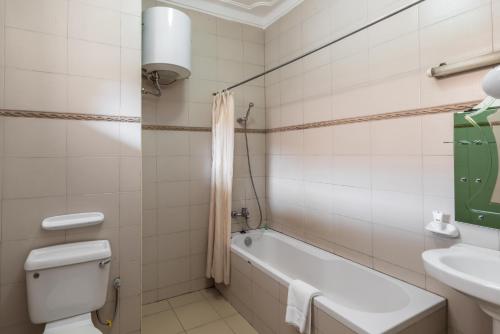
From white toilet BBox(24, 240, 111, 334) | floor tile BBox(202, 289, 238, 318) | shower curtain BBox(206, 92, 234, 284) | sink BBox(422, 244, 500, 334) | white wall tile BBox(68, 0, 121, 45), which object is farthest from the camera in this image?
shower curtain BBox(206, 92, 234, 284)

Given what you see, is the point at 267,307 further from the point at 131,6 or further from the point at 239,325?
the point at 131,6

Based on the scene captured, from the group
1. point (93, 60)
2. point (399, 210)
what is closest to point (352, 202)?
point (399, 210)

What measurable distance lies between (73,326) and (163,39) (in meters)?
2.03

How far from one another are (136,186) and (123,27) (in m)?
1.07

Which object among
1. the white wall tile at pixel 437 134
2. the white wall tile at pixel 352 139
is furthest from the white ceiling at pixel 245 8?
the white wall tile at pixel 437 134

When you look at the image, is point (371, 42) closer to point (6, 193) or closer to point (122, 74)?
point (122, 74)

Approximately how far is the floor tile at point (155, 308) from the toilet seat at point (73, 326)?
92cm

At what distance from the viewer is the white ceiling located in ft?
8.95

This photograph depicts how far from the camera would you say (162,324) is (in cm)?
225

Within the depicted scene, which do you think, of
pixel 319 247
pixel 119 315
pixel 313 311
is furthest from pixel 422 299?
pixel 119 315

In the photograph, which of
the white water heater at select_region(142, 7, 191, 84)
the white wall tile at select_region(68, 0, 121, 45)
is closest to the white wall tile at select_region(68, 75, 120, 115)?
the white wall tile at select_region(68, 0, 121, 45)

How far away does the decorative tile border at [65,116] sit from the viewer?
157 cm

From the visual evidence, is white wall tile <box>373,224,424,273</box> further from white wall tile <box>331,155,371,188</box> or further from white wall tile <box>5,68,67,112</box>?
white wall tile <box>5,68,67,112</box>

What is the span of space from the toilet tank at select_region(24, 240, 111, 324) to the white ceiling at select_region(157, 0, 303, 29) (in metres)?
2.32
